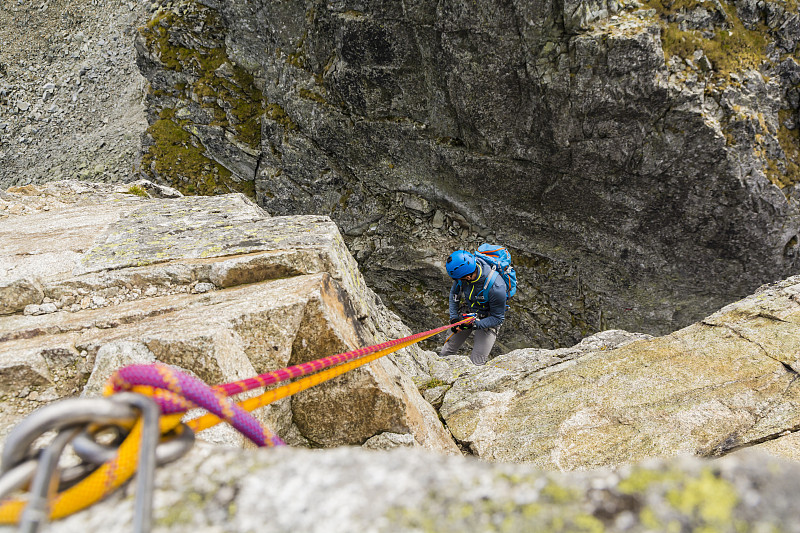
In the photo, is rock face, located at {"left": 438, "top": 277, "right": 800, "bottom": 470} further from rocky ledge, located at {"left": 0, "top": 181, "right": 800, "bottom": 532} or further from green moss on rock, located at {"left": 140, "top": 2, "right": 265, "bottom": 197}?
green moss on rock, located at {"left": 140, "top": 2, "right": 265, "bottom": 197}

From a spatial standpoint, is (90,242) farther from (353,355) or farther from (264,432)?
(264,432)

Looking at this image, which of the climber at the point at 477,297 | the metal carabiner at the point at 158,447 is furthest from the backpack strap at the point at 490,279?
the metal carabiner at the point at 158,447

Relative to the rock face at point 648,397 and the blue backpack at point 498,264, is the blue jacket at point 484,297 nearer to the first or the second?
the blue backpack at point 498,264

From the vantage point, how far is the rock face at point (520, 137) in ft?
48.5

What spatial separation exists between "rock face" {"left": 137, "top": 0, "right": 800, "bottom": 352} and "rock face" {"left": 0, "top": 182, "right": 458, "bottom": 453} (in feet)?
42.9

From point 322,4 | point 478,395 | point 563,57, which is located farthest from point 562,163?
point 478,395

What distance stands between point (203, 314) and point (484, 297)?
8006 mm

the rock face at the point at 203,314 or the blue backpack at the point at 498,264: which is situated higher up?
the rock face at the point at 203,314

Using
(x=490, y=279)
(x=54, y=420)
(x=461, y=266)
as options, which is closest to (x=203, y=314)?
(x=54, y=420)

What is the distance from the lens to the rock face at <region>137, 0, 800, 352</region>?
14.8 metres

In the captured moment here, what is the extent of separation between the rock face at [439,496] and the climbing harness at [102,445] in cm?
11

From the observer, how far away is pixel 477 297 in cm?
1106

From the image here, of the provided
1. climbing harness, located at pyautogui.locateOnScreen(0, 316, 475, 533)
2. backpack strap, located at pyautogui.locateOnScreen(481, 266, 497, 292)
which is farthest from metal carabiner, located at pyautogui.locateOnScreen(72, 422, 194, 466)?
backpack strap, located at pyautogui.locateOnScreen(481, 266, 497, 292)

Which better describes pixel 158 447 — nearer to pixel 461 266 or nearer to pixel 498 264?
pixel 461 266
